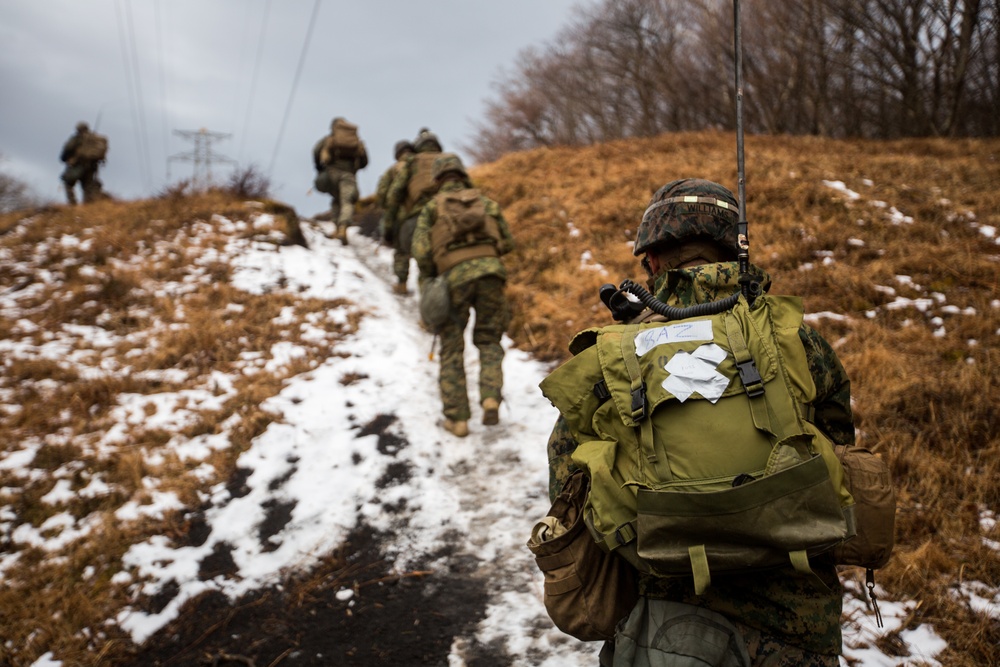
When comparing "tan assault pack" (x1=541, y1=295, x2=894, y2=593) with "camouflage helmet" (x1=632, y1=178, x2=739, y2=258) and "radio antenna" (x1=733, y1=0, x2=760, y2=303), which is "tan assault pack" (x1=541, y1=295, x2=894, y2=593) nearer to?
"radio antenna" (x1=733, y1=0, x2=760, y2=303)

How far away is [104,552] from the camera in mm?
3977

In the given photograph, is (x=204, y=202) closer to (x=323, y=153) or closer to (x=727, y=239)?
(x=323, y=153)

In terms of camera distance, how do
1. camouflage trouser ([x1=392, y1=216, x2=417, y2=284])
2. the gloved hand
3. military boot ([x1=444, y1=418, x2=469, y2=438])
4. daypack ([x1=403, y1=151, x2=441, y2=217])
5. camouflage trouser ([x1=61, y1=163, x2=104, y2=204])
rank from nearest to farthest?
military boot ([x1=444, y1=418, x2=469, y2=438]), daypack ([x1=403, y1=151, x2=441, y2=217]), camouflage trouser ([x1=392, y1=216, x2=417, y2=284]), the gloved hand, camouflage trouser ([x1=61, y1=163, x2=104, y2=204])

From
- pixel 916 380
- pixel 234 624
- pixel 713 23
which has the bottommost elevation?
pixel 234 624

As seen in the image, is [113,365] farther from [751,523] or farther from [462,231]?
[751,523]

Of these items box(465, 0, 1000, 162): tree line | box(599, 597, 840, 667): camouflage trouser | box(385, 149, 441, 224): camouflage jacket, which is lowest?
box(599, 597, 840, 667): camouflage trouser

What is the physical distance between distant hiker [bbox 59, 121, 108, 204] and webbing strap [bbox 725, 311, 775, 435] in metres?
14.3

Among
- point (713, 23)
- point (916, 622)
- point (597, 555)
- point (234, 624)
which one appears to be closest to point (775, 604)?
point (597, 555)

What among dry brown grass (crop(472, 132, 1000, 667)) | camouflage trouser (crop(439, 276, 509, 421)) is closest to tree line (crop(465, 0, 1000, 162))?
dry brown grass (crop(472, 132, 1000, 667))

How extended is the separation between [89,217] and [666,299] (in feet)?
33.3

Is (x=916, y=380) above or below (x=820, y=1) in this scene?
below

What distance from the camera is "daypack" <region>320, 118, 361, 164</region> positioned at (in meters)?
10.2

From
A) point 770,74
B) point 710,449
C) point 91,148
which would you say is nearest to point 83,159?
point 91,148

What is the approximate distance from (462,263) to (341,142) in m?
6.08
